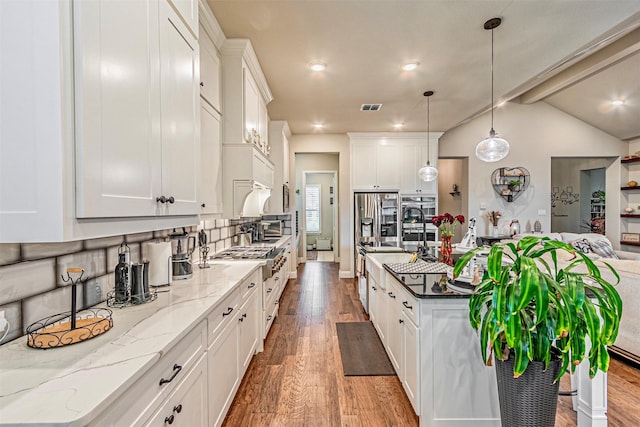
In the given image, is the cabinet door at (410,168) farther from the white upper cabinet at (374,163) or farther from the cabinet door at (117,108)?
the cabinet door at (117,108)

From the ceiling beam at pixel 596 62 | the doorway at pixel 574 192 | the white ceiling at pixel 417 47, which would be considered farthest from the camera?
the doorway at pixel 574 192

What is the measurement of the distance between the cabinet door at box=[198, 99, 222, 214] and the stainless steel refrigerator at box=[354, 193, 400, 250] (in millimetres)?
3772

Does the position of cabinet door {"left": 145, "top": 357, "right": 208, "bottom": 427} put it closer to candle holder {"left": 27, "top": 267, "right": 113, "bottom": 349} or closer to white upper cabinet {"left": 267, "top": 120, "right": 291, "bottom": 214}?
candle holder {"left": 27, "top": 267, "right": 113, "bottom": 349}

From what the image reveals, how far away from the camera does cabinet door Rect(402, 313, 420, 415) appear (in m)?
1.92

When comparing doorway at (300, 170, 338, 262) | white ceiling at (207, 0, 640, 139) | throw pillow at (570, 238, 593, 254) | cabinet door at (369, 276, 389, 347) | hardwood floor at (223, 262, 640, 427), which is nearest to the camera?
hardwood floor at (223, 262, 640, 427)

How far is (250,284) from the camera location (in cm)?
255

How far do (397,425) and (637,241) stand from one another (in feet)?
23.8

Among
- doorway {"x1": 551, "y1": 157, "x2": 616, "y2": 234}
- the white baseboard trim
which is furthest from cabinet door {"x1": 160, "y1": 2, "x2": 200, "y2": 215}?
doorway {"x1": 551, "y1": 157, "x2": 616, "y2": 234}

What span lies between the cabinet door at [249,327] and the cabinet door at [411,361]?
115 cm

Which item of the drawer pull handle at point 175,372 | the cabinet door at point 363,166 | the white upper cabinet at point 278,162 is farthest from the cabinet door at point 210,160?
the cabinet door at point 363,166

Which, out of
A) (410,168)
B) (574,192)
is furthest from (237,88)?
(574,192)

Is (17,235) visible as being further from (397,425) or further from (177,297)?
(397,425)

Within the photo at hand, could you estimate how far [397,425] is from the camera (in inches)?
80.0

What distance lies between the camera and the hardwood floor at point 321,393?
82.2 inches
